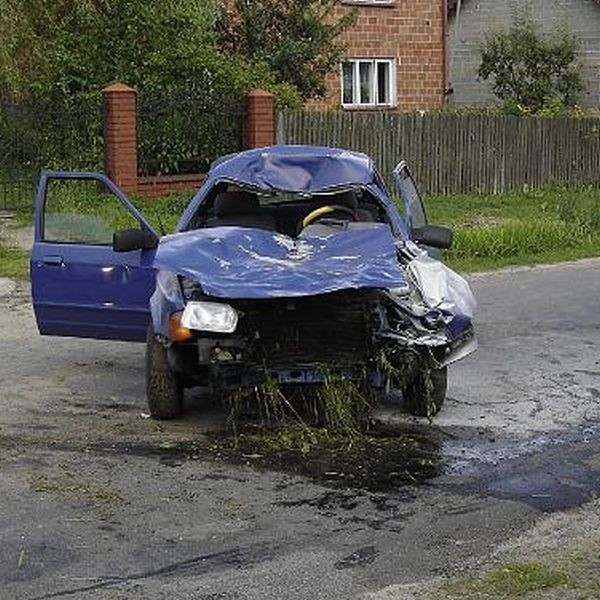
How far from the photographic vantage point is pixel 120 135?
2122 centimetres

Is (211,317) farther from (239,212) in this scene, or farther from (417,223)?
(417,223)

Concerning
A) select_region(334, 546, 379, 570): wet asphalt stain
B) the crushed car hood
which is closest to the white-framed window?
the crushed car hood

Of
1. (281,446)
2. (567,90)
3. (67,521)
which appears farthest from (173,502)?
(567,90)

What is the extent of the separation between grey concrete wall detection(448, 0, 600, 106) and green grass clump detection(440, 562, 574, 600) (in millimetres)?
32190

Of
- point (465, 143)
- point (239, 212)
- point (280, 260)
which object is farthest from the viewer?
point (465, 143)

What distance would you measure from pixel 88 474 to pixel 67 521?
2.74 feet

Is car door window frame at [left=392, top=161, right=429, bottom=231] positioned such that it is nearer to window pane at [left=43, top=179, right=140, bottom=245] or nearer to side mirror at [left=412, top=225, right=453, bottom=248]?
side mirror at [left=412, top=225, right=453, bottom=248]

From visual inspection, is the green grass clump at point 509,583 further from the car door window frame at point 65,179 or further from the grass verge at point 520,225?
the grass verge at point 520,225

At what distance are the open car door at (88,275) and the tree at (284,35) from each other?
54.9 ft

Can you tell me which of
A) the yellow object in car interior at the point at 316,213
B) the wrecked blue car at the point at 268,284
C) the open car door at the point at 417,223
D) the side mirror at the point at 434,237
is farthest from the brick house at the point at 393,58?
the yellow object in car interior at the point at 316,213

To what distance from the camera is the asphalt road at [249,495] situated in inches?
215

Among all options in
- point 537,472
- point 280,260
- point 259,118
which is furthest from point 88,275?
point 259,118

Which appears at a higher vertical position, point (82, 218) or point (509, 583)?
point (82, 218)

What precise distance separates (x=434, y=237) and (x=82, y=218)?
2.42 m
